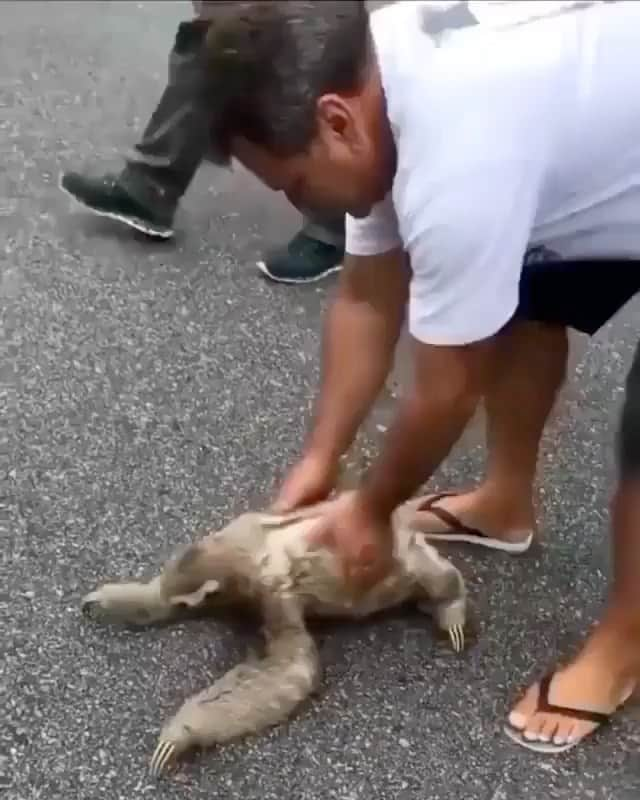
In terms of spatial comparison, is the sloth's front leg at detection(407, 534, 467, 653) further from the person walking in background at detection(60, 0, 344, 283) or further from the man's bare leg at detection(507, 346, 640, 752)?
the person walking in background at detection(60, 0, 344, 283)

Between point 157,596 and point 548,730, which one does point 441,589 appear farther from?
point 157,596

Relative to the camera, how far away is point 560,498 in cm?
133

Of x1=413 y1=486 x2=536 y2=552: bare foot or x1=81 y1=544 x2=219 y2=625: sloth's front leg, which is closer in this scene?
x1=81 y1=544 x2=219 y2=625: sloth's front leg

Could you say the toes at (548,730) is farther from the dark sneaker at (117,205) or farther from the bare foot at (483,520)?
the dark sneaker at (117,205)

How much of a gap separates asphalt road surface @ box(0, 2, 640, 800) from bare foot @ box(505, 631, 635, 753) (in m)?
0.02

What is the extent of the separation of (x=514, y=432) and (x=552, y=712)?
11.3 inches

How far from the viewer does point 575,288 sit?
1.05 m

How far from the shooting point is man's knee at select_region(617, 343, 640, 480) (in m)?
1.01

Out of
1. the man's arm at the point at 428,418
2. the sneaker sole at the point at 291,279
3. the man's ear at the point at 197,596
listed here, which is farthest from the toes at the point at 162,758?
the sneaker sole at the point at 291,279

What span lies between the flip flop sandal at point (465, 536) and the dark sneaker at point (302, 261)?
546 millimetres

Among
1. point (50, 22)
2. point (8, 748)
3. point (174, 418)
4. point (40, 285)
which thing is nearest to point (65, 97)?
point (50, 22)

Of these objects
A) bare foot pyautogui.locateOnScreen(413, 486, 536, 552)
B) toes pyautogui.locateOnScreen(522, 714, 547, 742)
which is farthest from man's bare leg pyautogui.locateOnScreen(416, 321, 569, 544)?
toes pyautogui.locateOnScreen(522, 714, 547, 742)

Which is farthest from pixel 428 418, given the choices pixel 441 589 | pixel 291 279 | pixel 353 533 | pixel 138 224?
pixel 138 224

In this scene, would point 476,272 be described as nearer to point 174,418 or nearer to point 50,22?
point 174,418
